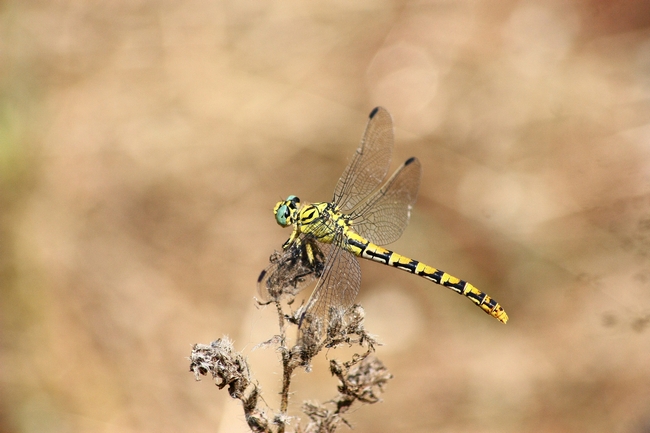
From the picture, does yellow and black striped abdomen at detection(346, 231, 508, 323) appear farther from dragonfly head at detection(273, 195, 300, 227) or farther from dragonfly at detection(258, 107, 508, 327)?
dragonfly head at detection(273, 195, 300, 227)

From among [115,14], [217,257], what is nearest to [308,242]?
[217,257]

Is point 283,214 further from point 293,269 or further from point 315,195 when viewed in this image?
point 315,195

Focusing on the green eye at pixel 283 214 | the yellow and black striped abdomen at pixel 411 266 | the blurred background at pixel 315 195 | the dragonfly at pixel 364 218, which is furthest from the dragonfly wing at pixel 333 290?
the blurred background at pixel 315 195

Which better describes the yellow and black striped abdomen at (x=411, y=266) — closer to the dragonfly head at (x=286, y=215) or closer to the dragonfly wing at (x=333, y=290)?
the dragonfly wing at (x=333, y=290)

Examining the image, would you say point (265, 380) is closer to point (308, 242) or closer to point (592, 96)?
point (308, 242)

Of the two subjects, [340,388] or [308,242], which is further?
[308,242]

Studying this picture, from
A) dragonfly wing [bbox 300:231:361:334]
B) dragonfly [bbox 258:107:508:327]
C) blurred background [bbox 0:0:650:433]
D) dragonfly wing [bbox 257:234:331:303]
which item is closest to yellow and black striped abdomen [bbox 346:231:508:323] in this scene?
dragonfly [bbox 258:107:508:327]
